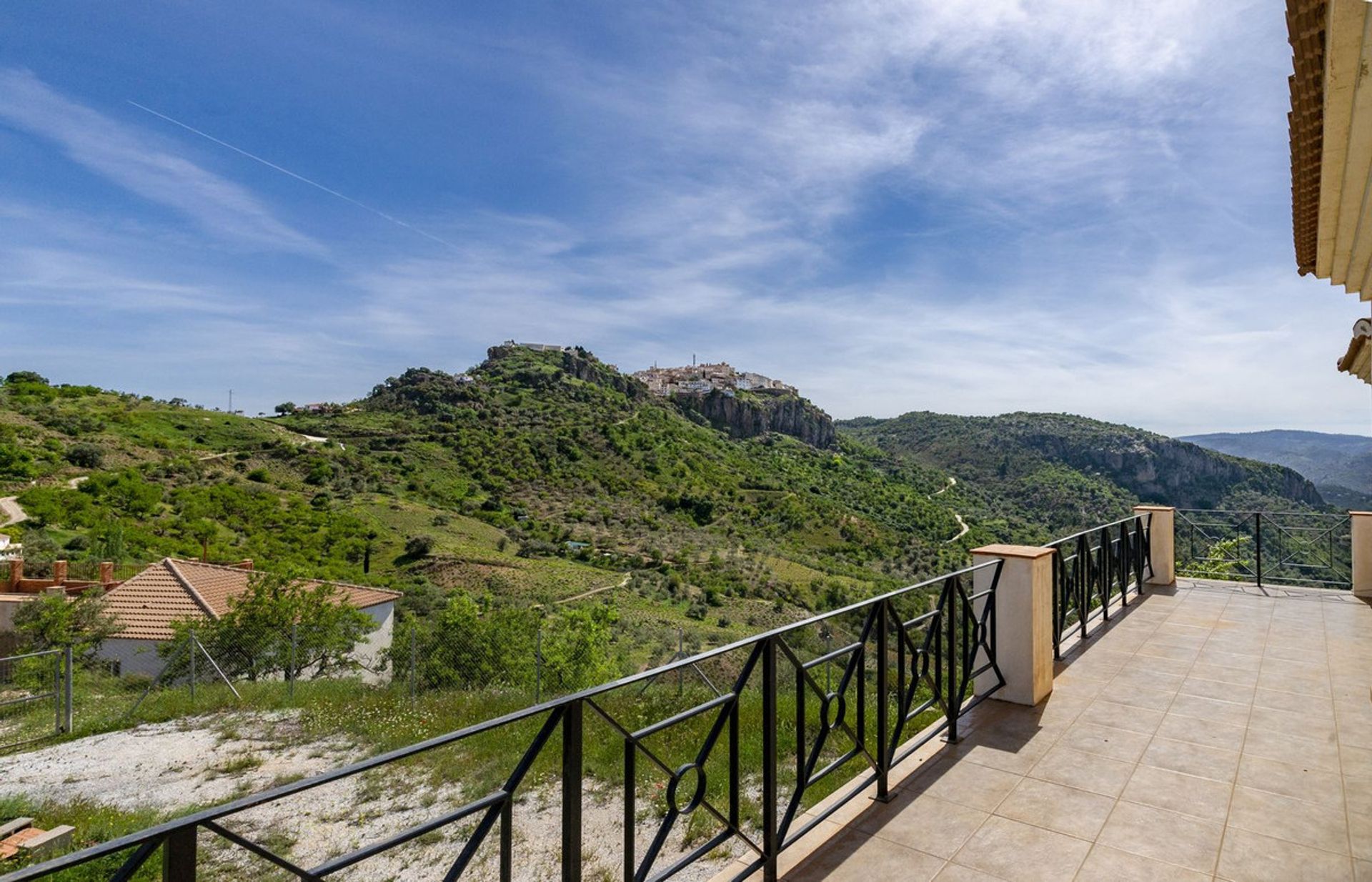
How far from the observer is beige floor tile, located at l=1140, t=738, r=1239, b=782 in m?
3.42

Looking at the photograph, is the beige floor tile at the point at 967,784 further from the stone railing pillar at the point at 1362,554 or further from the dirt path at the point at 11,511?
the dirt path at the point at 11,511

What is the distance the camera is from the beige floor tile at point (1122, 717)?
4.03m

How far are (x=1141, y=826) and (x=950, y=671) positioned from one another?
105 cm

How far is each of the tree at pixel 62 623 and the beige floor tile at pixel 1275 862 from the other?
2105cm

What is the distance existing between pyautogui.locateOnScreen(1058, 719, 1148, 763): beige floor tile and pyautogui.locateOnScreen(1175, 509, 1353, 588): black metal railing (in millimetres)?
5940

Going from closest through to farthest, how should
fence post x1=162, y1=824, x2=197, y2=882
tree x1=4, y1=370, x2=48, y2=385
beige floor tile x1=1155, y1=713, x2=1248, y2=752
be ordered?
fence post x1=162, y1=824, x2=197, y2=882
beige floor tile x1=1155, y1=713, x2=1248, y2=752
tree x1=4, y1=370, x2=48, y2=385

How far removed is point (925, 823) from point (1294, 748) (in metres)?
2.51

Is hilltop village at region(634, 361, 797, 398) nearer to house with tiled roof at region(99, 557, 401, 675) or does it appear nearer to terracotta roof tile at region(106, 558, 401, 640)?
house with tiled roof at region(99, 557, 401, 675)

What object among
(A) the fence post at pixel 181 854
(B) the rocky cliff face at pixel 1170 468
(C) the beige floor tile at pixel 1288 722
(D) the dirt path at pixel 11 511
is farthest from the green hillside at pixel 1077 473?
(D) the dirt path at pixel 11 511

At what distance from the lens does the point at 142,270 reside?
101 feet

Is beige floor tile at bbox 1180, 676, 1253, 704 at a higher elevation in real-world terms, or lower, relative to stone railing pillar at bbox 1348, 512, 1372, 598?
lower

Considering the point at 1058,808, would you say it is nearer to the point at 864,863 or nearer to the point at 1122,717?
the point at 864,863

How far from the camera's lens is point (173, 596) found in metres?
18.8

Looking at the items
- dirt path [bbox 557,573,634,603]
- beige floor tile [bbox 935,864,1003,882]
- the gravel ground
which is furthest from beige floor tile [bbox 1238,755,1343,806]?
dirt path [bbox 557,573,634,603]
